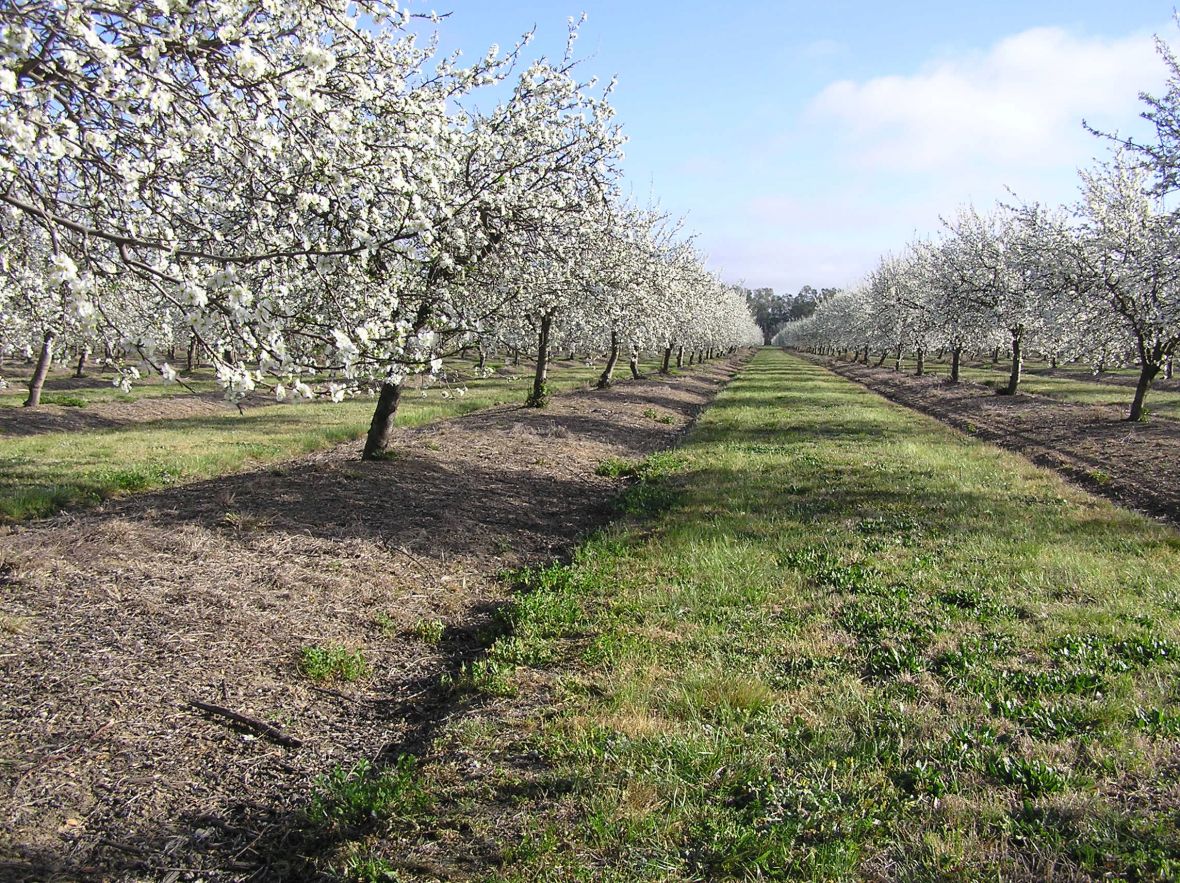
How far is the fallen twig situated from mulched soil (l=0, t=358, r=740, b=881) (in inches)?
2.4

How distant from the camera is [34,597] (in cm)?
689

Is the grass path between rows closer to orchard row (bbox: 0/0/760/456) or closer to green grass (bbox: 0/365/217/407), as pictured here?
orchard row (bbox: 0/0/760/456)

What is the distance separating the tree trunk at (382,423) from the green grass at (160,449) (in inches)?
151

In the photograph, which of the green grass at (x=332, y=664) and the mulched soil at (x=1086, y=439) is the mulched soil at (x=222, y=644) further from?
the mulched soil at (x=1086, y=439)

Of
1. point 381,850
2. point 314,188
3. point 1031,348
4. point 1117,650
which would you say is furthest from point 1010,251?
point 381,850

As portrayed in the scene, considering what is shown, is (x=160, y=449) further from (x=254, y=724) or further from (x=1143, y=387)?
(x=1143, y=387)

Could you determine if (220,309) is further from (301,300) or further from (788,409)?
(788,409)

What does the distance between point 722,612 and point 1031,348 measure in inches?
1299

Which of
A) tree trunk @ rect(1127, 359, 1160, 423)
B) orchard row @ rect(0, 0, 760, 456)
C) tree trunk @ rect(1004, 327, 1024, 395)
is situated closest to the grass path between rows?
orchard row @ rect(0, 0, 760, 456)

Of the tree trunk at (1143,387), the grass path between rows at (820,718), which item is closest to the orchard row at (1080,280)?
the tree trunk at (1143,387)

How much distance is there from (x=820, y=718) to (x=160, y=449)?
703 inches

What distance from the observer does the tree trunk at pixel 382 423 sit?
13.9 m

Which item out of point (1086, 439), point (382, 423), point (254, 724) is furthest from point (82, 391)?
point (1086, 439)

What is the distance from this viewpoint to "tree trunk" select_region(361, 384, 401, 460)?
1387cm
